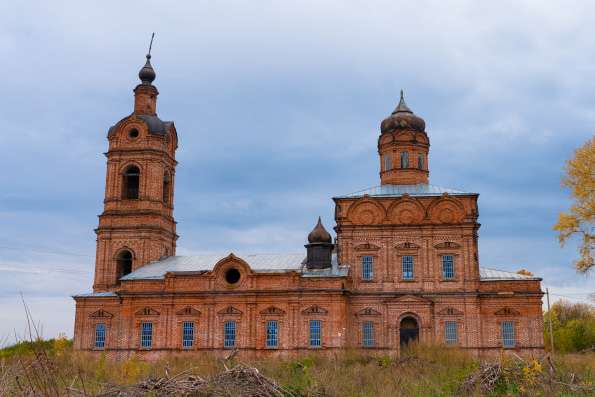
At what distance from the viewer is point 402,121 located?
1500 inches

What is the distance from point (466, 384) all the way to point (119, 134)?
98.7ft

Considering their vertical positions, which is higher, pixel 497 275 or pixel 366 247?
pixel 366 247

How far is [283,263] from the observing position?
1385 inches

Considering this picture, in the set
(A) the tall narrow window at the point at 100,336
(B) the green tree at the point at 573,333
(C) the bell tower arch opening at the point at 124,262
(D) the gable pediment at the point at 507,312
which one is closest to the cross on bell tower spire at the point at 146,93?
(C) the bell tower arch opening at the point at 124,262

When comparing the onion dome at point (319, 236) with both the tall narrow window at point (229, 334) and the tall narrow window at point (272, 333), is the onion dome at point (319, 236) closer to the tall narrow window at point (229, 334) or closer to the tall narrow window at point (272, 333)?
the tall narrow window at point (272, 333)

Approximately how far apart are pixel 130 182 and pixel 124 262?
16.3 ft

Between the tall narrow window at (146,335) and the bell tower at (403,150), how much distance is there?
1552 cm

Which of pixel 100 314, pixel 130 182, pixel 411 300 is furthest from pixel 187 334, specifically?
pixel 411 300

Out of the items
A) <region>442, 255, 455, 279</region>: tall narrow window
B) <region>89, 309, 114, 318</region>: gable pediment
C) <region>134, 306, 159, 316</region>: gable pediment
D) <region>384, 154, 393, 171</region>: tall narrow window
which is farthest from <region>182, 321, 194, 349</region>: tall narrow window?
<region>384, 154, 393, 171</region>: tall narrow window

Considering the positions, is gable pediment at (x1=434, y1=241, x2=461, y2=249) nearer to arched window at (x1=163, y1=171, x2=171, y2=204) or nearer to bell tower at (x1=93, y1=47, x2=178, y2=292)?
bell tower at (x1=93, y1=47, x2=178, y2=292)

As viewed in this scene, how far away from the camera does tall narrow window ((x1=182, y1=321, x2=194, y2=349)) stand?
108 feet

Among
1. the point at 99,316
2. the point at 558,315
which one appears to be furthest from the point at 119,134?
the point at 558,315

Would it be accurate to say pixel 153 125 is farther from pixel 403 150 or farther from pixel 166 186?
pixel 403 150

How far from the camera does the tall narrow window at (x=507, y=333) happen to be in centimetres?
3147
